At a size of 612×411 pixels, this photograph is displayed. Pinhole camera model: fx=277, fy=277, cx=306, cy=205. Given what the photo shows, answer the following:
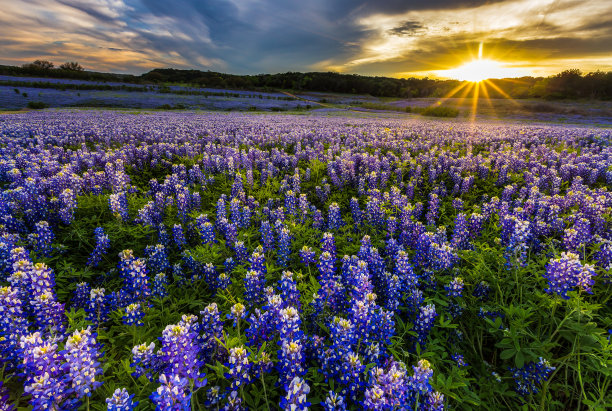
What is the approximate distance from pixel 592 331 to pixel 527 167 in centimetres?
726

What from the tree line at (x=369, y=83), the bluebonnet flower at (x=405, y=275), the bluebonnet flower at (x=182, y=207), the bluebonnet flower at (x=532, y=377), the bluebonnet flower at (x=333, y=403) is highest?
the tree line at (x=369, y=83)

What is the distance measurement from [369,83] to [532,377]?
9608cm

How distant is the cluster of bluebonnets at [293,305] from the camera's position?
7.11ft

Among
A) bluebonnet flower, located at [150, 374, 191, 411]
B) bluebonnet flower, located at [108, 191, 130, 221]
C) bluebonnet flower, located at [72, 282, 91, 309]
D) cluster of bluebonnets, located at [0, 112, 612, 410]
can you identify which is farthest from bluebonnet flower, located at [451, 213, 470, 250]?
bluebonnet flower, located at [108, 191, 130, 221]

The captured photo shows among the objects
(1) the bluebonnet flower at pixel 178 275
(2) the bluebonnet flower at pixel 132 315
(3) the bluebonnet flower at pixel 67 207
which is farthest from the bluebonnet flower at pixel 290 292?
(3) the bluebonnet flower at pixel 67 207

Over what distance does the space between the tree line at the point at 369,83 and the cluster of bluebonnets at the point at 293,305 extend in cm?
6638

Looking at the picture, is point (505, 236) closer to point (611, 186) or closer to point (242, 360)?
point (242, 360)

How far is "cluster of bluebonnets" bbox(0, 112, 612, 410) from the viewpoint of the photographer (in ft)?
7.11

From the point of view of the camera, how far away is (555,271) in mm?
2750

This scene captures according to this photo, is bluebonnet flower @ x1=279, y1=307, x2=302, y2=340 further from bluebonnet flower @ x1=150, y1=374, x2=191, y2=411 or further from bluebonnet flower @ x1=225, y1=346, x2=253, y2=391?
bluebonnet flower @ x1=150, y1=374, x2=191, y2=411

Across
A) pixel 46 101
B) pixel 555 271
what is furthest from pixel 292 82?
pixel 555 271

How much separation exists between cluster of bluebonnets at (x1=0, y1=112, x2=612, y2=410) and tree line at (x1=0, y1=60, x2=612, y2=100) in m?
66.4

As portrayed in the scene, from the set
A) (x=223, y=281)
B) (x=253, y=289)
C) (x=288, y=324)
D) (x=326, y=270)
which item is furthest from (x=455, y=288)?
(x=223, y=281)

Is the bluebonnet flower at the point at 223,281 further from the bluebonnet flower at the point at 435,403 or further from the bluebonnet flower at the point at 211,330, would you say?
the bluebonnet flower at the point at 435,403
